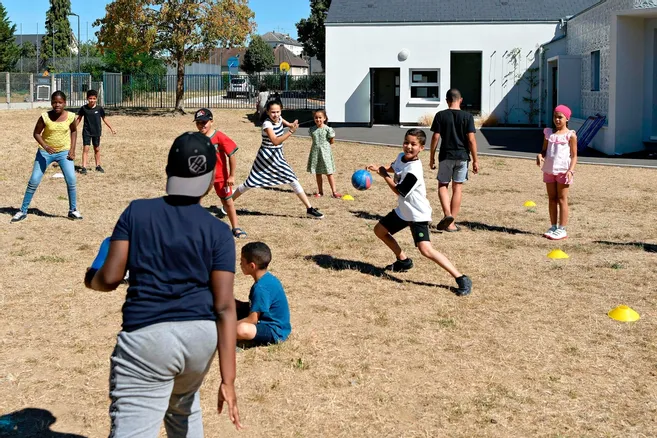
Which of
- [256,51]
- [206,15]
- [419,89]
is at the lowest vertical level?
[419,89]

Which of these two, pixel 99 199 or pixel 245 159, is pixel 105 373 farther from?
pixel 245 159

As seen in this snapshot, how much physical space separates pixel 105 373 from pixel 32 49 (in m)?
90.0

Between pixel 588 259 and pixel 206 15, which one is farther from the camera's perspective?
pixel 206 15

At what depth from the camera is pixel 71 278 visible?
8156mm

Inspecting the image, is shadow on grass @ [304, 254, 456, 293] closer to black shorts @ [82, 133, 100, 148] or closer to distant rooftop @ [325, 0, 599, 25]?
black shorts @ [82, 133, 100, 148]

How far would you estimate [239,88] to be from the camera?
48750 mm

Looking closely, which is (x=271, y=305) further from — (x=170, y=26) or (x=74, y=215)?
(x=170, y=26)

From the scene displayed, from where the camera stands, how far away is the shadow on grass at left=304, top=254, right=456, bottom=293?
814cm

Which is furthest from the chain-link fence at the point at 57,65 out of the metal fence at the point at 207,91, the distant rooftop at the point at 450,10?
the distant rooftop at the point at 450,10

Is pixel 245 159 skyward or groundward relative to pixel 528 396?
skyward

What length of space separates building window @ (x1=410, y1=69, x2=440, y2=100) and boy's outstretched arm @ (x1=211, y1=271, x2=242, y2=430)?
30.6m

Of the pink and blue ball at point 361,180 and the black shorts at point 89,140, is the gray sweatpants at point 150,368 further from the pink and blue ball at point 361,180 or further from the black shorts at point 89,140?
the black shorts at point 89,140

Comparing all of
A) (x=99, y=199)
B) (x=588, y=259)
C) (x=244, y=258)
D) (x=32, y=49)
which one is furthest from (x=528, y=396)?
(x=32, y=49)

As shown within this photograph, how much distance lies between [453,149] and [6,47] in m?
59.9
